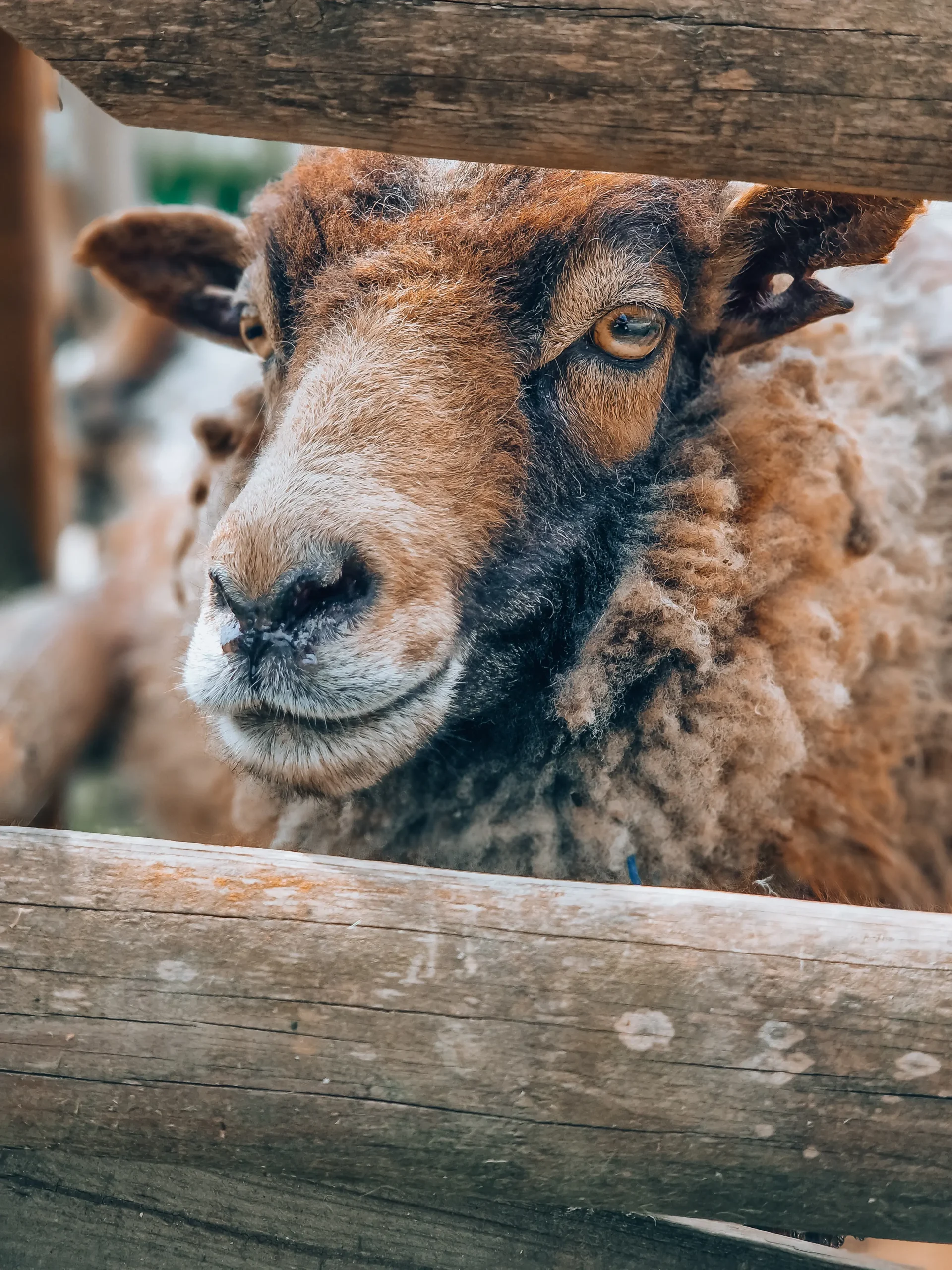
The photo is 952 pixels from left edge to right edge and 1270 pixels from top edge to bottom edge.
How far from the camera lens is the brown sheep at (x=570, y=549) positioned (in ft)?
5.75

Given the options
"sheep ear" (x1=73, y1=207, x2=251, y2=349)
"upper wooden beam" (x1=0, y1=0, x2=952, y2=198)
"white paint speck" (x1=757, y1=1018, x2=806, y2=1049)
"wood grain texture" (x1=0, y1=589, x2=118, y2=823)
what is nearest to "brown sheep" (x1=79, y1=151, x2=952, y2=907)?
"sheep ear" (x1=73, y1=207, x2=251, y2=349)

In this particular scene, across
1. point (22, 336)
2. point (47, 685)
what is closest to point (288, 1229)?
point (47, 685)

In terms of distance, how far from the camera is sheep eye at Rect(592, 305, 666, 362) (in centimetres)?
199

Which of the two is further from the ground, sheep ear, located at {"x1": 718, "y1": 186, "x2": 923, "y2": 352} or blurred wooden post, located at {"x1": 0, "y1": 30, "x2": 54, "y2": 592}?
sheep ear, located at {"x1": 718, "y1": 186, "x2": 923, "y2": 352}

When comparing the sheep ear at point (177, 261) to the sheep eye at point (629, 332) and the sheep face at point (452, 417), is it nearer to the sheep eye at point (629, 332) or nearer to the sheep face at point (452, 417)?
the sheep face at point (452, 417)

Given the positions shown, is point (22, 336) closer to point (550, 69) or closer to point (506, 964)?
point (550, 69)

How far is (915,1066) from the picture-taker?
1.32 m

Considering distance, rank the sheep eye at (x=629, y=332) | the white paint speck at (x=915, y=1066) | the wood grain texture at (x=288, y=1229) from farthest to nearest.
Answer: the sheep eye at (x=629, y=332) → the wood grain texture at (x=288, y=1229) → the white paint speck at (x=915, y=1066)

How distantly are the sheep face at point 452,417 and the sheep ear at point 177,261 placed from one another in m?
0.46

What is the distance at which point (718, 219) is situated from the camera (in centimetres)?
202

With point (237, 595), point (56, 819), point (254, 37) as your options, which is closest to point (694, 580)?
point (237, 595)

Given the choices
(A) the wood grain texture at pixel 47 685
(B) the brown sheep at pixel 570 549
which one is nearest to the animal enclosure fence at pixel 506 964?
(B) the brown sheep at pixel 570 549

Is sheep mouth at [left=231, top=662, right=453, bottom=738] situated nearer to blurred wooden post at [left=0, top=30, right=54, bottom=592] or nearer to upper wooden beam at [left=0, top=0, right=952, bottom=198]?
upper wooden beam at [left=0, top=0, right=952, bottom=198]

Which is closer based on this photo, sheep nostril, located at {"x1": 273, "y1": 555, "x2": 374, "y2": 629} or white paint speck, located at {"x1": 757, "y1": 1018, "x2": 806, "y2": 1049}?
white paint speck, located at {"x1": 757, "y1": 1018, "x2": 806, "y2": 1049}
